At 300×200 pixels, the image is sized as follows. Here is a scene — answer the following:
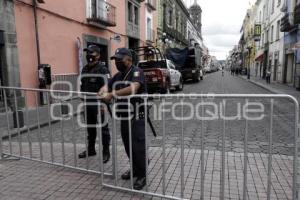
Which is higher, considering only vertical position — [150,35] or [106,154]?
[150,35]

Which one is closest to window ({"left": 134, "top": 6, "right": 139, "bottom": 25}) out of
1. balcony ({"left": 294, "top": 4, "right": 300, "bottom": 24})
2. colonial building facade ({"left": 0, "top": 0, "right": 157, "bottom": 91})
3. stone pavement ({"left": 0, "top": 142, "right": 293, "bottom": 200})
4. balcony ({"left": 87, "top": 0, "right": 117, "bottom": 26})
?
colonial building facade ({"left": 0, "top": 0, "right": 157, "bottom": 91})

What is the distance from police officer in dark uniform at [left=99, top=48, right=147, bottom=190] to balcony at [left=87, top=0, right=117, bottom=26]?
12.2 meters

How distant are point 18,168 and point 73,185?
1.30 meters

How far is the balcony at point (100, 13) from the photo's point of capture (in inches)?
608

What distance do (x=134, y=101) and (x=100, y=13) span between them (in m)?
14.1

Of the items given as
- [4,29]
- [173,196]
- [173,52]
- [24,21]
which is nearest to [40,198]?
[173,196]

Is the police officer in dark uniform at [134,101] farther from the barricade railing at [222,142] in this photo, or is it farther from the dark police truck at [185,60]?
the dark police truck at [185,60]

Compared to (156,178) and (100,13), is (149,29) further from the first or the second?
(156,178)

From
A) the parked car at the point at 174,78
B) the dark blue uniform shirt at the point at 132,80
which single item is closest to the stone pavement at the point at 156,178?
the dark blue uniform shirt at the point at 132,80

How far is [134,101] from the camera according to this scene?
147 inches

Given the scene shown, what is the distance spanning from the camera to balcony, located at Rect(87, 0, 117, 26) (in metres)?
15.5

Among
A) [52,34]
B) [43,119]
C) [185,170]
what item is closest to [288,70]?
[52,34]

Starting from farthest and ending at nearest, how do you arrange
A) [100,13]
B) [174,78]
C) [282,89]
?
[282,89] < [174,78] < [100,13]

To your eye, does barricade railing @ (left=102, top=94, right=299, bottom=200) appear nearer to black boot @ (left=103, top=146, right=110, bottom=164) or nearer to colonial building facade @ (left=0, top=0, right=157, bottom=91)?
black boot @ (left=103, top=146, right=110, bottom=164)
